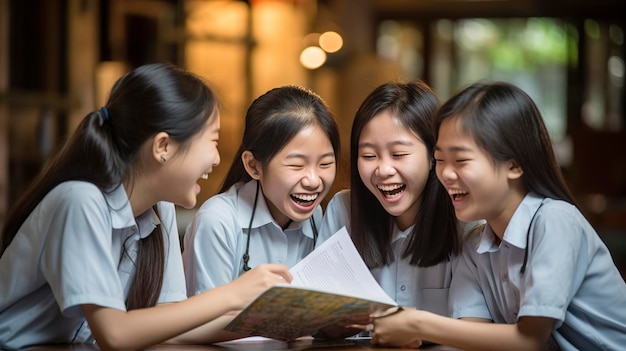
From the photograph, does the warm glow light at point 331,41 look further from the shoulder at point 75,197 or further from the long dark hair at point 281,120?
the shoulder at point 75,197

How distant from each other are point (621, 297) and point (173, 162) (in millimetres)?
895

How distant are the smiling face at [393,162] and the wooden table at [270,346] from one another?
0.35 m

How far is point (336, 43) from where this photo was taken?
21.0 ft

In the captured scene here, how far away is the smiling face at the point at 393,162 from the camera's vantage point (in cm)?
188

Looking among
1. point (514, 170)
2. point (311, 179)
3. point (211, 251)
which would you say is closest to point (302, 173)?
point (311, 179)

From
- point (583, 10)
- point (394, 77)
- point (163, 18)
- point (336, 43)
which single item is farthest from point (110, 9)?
point (583, 10)

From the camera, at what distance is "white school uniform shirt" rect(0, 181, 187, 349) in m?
1.49

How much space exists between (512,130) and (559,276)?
290 millimetres

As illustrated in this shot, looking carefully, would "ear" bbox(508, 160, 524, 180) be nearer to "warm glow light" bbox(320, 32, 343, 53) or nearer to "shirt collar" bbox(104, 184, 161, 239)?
"shirt collar" bbox(104, 184, 161, 239)

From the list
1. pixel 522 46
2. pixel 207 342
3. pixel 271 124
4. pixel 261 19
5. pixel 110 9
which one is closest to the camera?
pixel 207 342

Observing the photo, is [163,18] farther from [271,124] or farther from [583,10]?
[583,10]

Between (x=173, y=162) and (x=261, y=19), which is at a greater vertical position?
(x=261, y=19)

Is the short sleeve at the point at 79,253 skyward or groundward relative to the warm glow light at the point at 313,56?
groundward

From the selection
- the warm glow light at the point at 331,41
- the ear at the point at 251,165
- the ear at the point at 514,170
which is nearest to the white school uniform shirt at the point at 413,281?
the ear at the point at 251,165
